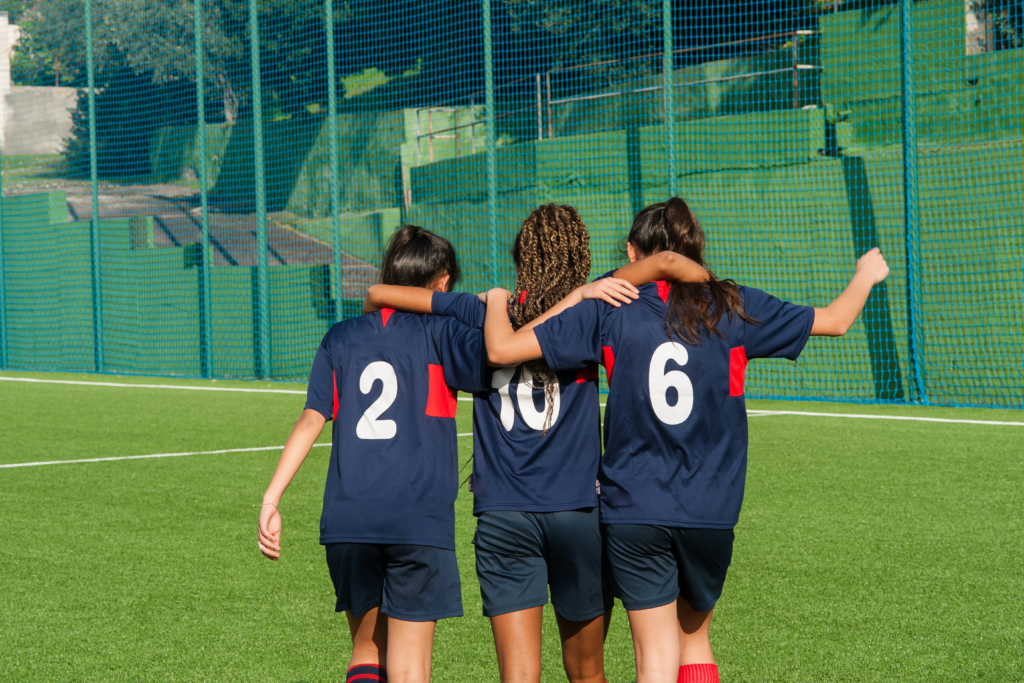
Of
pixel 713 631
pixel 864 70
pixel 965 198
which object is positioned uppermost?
pixel 864 70

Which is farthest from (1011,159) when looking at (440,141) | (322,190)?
(440,141)

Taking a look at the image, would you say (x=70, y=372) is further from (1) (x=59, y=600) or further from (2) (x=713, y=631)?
(2) (x=713, y=631)

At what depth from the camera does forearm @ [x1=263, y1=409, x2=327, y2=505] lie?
268 cm

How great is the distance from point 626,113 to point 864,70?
458 cm

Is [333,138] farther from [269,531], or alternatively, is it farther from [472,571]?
[269,531]

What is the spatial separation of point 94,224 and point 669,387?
1508cm

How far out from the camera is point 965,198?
10641 millimetres

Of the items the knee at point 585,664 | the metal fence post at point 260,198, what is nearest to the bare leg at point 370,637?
the knee at point 585,664

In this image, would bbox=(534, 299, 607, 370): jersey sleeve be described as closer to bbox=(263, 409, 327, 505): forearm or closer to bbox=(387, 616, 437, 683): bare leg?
bbox=(263, 409, 327, 505): forearm

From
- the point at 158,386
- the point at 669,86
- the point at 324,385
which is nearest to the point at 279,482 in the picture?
the point at 324,385

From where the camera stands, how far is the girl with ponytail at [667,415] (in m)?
2.58

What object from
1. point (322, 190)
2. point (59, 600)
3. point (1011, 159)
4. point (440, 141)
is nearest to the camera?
point (59, 600)

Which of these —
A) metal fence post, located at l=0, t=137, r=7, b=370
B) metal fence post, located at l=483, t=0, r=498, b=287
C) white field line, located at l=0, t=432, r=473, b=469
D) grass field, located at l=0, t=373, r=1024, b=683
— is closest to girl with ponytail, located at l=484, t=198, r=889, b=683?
grass field, located at l=0, t=373, r=1024, b=683

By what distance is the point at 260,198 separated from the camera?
14227 mm
